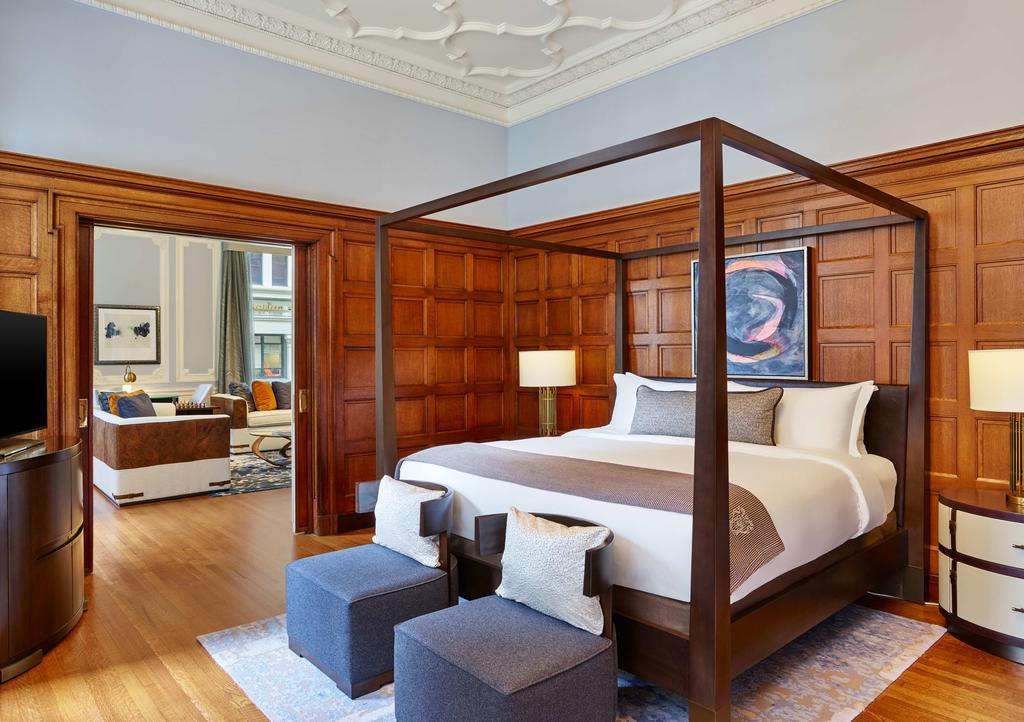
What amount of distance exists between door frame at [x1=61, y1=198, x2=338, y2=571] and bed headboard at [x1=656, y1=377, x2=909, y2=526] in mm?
3571

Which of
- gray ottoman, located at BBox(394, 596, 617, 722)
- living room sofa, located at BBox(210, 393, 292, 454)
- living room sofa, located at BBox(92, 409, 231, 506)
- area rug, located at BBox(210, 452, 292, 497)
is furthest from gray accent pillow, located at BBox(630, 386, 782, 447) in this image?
living room sofa, located at BBox(210, 393, 292, 454)

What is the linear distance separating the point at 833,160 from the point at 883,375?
1.29 m

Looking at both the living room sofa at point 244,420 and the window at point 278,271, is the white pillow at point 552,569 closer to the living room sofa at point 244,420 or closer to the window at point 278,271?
the living room sofa at point 244,420

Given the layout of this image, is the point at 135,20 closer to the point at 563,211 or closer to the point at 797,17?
the point at 563,211

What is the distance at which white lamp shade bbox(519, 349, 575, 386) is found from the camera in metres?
4.93

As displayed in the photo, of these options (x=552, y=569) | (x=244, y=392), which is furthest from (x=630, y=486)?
(x=244, y=392)

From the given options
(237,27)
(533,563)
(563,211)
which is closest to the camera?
(533,563)

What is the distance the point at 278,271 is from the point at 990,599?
10716mm

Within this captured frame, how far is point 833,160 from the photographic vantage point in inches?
154

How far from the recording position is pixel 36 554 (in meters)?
2.81

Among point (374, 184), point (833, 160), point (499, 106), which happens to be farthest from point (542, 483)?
point (499, 106)

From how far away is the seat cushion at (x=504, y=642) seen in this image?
6.30ft

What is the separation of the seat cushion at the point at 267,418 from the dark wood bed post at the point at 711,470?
7.60 m

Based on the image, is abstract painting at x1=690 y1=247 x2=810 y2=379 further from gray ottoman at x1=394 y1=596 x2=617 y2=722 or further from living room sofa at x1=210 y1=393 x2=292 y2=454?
living room sofa at x1=210 y1=393 x2=292 y2=454
